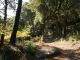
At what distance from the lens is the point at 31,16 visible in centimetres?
3988

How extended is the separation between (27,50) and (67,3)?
14.0 meters

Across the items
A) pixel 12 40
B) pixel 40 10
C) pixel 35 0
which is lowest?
pixel 12 40

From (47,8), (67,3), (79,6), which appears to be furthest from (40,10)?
(79,6)

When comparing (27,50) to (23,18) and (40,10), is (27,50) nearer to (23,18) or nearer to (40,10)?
(40,10)

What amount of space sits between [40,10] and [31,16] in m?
17.0

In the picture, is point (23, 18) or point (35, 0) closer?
point (35, 0)

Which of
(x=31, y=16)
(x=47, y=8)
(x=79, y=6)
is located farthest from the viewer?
(x=31, y=16)

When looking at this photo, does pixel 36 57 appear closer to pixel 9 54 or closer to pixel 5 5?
pixel 9 54

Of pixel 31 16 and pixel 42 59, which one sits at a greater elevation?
pixel 31 16

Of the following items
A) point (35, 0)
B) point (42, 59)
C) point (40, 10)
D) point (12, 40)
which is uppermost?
point (35, 0)

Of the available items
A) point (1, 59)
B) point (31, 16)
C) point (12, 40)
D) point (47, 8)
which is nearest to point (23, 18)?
point (31, 16)

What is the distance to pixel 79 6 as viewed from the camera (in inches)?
857

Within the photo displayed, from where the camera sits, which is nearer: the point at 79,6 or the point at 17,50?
the point at 17,50

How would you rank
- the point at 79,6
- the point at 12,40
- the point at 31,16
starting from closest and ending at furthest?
the point at 12,40, the point at 79,6, the point at 31,16
